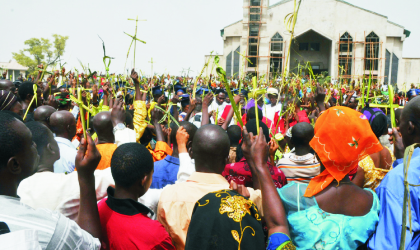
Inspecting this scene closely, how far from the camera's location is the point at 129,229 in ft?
6.06

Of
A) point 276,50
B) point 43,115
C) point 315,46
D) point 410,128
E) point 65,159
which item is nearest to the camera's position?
point 410,128

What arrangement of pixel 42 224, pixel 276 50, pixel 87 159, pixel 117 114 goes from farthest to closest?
pixel 276 50 < pixel 117 114 < pixel 87 159 < pixel 42 224

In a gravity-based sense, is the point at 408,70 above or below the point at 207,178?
above

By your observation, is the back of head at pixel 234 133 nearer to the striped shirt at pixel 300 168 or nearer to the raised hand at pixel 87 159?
the striped shirt at pixel 300 168

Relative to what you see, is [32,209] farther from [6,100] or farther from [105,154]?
[6,100]

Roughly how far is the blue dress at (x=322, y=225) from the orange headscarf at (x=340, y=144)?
3.2 inches

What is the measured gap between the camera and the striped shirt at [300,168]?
10.0 feet

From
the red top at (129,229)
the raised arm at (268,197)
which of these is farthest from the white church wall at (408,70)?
the red top at (129,229)

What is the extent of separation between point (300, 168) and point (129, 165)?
68.4 inches

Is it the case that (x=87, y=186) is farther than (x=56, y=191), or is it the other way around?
(x=56, y=191)

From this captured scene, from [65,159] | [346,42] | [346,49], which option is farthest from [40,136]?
[346,49]

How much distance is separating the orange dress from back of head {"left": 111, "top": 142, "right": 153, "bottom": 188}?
1.18 m

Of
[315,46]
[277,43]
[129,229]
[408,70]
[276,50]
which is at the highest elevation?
[315,46]

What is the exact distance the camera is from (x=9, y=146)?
149 cm
